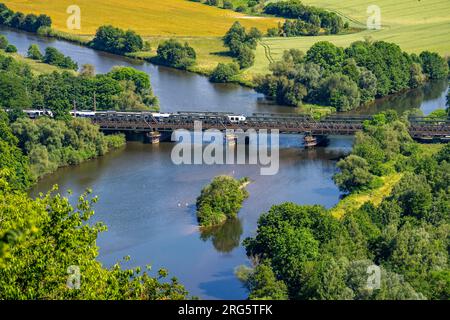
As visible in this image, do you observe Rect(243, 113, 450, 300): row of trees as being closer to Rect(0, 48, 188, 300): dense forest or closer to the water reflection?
the water reflection

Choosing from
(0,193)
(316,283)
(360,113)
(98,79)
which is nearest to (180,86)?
(98,79)

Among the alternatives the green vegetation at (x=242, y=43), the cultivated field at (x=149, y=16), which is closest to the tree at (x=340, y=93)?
the green vegetation at (x=242, y=43)

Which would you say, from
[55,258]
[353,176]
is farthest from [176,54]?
[55,258]

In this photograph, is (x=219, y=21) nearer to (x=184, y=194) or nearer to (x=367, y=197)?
(x=184, y=194)

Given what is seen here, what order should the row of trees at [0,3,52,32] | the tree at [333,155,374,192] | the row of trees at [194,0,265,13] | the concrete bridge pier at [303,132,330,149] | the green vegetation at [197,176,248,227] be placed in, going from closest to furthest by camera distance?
1. the green vegetation at [197,176,248,227]
2. the tree at [333,155,374,192]
3. the concrete bridge pier at [303,132,330,149]
4. the row of trees at [0,3,52,32]
5. the row of trees at [194,0,265,13]

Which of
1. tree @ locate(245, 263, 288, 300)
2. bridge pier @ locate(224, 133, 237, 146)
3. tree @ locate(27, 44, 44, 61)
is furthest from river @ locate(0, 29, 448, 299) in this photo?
tree @ locate(27, 44, 44, 61)
